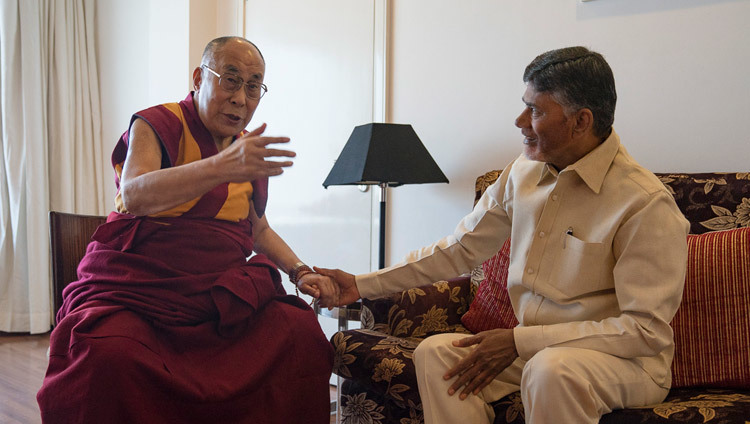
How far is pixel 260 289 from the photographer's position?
6.03 ft

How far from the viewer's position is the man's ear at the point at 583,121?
5.24ft

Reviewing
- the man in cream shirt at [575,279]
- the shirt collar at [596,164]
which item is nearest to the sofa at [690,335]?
the man in cream shirt at [575,279]

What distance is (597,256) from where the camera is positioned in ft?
5.08

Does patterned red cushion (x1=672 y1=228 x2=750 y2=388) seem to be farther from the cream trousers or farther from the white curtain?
the white curtain

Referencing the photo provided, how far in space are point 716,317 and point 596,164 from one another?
21.6 inches

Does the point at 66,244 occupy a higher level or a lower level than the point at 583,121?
lower

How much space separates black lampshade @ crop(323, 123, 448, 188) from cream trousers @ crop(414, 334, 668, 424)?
956 mm

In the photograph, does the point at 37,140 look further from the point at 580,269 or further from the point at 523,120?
the point at 580,269

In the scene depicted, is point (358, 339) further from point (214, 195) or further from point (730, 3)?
point (730, 3)

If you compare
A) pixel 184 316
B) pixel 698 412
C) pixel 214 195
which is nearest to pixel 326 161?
pixel 214 195

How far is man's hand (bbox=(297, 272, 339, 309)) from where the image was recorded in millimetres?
1973

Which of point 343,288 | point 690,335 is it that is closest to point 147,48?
point 343,288

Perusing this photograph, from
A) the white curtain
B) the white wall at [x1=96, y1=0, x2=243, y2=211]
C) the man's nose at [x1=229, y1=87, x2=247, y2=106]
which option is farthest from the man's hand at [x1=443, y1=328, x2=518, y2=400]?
the white curtain

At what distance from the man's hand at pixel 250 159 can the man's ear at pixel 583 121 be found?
27.7 inches
